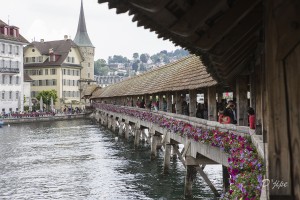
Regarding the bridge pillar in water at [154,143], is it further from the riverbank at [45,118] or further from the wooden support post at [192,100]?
the riverbank at [45,118]

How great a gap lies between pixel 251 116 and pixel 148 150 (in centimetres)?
2601

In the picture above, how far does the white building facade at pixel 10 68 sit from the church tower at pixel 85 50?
25.5 meters

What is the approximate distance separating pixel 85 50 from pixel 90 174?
3689 inches

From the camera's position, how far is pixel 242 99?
15.3 meters

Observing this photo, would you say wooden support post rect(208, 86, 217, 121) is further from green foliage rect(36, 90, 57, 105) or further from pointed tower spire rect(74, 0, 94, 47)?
pointed tower spire rect(74, 0, 94, 47)

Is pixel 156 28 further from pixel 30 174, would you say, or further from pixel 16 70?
pixel 16 70

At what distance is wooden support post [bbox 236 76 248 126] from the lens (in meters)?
15.2

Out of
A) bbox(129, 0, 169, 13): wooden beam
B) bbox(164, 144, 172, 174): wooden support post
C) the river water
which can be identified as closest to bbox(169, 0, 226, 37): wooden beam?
bbox(129, 0, 169, 13): wooden beam

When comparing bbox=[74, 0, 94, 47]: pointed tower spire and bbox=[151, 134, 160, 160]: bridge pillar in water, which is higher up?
bbox=[74, 0, 94, 47]: pointed tower spire

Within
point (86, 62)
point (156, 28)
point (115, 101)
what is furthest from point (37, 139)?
point (86, 62)

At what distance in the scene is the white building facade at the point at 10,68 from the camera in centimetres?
7925

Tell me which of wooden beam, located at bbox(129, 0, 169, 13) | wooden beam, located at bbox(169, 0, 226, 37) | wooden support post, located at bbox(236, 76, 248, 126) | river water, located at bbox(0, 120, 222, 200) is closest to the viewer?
wooden beam, located at bbox(129, 0, 169, 13)

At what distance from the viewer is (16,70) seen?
3204 inches

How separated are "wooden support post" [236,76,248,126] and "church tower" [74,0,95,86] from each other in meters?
93.3
